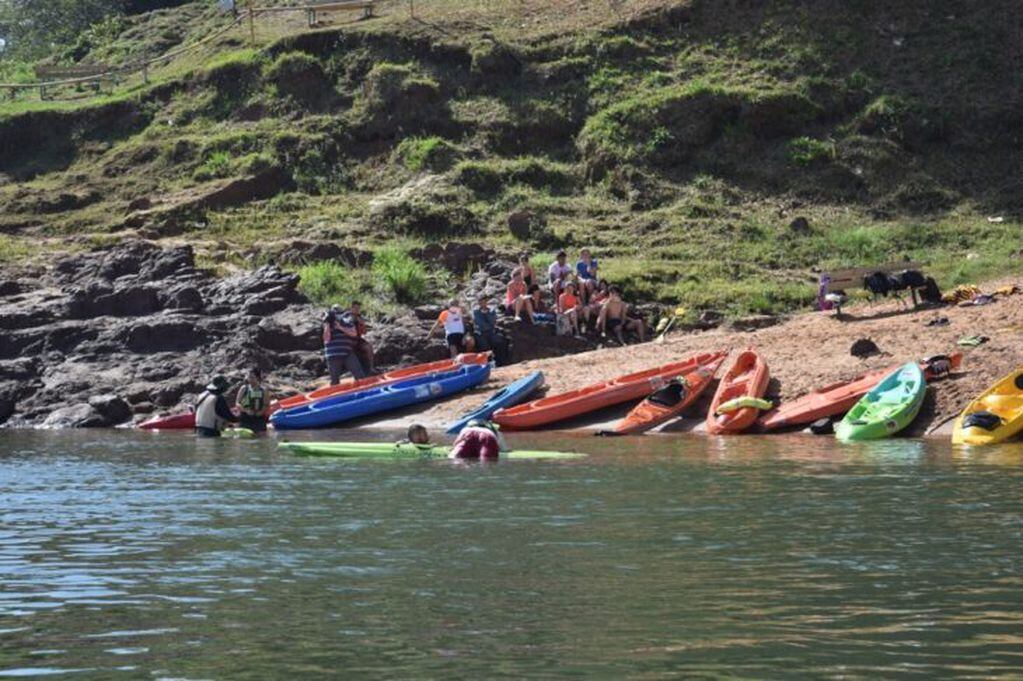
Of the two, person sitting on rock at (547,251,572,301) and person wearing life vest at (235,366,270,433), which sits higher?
person sitting on rock at (547,251,572,301)

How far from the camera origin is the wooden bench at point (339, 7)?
47.3 m

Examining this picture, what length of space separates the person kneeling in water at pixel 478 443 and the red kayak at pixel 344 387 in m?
7.27

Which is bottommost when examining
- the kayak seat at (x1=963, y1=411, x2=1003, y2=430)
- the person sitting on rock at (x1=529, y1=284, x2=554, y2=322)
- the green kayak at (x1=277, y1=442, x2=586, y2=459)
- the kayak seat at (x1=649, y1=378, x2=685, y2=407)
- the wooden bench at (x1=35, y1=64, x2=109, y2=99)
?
the kayak seat at (x1=963, y1=411, x2=1003, y2=430)

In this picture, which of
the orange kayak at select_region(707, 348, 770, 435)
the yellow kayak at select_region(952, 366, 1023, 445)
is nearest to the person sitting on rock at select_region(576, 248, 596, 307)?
the orange kayak at select_region(707, 348, 770, 435)

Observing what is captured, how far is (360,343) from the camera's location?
28.3 m

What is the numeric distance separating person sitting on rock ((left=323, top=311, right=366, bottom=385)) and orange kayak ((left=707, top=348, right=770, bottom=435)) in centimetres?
662

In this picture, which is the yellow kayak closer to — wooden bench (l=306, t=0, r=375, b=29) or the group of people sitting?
the group of people sitting

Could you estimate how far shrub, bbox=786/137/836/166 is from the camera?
3888 cm

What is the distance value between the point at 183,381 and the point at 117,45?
29400mm

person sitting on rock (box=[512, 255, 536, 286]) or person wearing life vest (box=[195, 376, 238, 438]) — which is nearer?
person wearing life vest (box=[195, 376, 238, 438])

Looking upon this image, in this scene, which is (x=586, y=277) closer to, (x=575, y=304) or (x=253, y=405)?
(x=575, y=304)

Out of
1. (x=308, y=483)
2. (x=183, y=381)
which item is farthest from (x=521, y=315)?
(x=308, y=483)

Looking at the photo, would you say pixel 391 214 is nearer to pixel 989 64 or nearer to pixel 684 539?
pixel 989 64

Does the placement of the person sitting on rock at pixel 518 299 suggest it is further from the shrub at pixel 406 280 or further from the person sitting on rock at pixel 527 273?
the shrub at pixel 406 280
